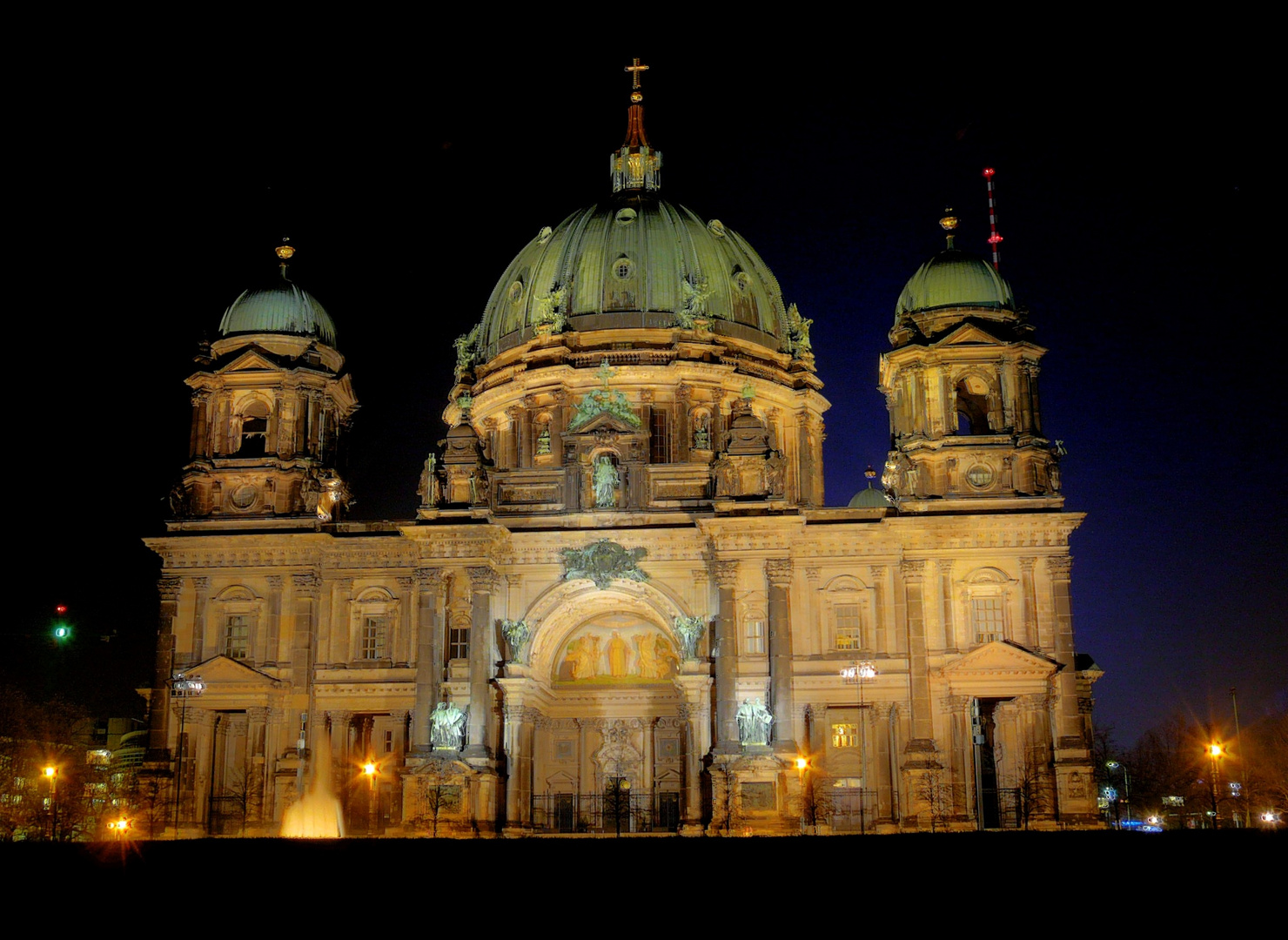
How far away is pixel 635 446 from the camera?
2467 inches

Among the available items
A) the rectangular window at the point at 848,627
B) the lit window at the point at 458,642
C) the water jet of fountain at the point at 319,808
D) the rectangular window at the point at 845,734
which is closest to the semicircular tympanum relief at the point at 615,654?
the lit window at the point at 458,642

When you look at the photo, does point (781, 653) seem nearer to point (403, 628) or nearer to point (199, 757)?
point (403, 628)

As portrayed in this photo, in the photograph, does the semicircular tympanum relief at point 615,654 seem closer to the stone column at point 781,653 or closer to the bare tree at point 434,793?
the stone column at point 781,653

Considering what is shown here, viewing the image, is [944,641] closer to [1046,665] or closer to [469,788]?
[1046,665]

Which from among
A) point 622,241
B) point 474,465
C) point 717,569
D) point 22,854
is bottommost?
point 22,854

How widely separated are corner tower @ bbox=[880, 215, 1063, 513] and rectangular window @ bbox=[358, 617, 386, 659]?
21.3 m

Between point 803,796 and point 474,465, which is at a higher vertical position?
point 474,465

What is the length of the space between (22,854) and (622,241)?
174 feet

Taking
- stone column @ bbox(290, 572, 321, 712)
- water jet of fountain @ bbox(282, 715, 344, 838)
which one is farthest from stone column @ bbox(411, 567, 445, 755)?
stone column @ bbox(290, 572, 321, 712)

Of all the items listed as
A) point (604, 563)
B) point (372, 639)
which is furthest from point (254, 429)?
point (604, 563)

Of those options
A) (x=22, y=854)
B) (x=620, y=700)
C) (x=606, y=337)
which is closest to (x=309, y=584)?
(x=620, y=700)

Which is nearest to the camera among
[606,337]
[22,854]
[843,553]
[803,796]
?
[22,854]

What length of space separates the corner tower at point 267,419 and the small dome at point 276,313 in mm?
37

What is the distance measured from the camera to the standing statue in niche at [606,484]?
6159 cm
